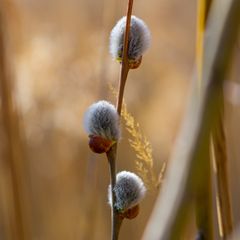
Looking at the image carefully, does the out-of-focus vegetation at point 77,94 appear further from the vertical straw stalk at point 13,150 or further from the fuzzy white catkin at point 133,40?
the fuzzy white catkin at point 133,40

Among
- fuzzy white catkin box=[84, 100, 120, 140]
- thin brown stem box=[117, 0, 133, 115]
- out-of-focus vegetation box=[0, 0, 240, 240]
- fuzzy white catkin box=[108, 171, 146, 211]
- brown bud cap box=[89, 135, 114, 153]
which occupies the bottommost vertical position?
out-of-focus vegetation box=[0, 0, 240, 240]

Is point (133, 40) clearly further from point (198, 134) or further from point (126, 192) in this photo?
point (198, 134)

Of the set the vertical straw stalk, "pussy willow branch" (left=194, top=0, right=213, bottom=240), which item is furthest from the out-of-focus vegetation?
"pussy willow branch" (left=194, top=0, right=213, bottom=240)

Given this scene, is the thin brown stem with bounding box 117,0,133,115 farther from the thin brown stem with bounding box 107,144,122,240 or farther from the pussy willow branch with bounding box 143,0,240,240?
the pussy willow branch with bounding box 143,0,240,240

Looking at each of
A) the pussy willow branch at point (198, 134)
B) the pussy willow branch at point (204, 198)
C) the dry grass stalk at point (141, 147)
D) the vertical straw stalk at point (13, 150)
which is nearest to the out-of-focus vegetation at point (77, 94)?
the vertical straw stalk at point (13, 150)

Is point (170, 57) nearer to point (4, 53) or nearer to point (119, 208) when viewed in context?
point (4, 53)

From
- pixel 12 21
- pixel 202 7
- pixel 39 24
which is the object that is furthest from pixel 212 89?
pixel 39 24
